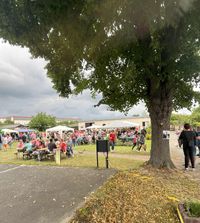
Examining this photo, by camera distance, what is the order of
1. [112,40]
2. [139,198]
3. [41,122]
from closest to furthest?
1. [139,198]
2. [112,40]
3. [41,122]

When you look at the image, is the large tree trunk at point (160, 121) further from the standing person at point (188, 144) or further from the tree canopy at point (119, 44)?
the standing person at point (188, 144)

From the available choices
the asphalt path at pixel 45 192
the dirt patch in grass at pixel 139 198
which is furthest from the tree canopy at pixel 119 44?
the asphalt path at pixel 45 192

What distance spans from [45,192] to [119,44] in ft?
17.0

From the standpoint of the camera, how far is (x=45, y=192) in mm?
6961

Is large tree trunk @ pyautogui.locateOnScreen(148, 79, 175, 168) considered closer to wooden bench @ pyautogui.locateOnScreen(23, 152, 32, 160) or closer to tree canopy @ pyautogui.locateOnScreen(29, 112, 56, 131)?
wooden bench @ pyautogui.locateOnScreen(23, 152, 32, 160)

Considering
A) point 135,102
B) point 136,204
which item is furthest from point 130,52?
point 136,204

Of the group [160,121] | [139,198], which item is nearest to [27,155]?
[160,121]

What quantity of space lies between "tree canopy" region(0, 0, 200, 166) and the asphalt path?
10.4 ft

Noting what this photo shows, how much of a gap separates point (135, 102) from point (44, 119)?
76.4 metres

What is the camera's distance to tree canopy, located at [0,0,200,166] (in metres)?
5.79

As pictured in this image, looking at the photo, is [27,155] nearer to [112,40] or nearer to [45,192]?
[45,192]

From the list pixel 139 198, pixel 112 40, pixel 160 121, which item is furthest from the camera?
pixel 160 121

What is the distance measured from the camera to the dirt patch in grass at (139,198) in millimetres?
4863

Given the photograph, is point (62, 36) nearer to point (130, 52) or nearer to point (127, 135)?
point (130, 52)
